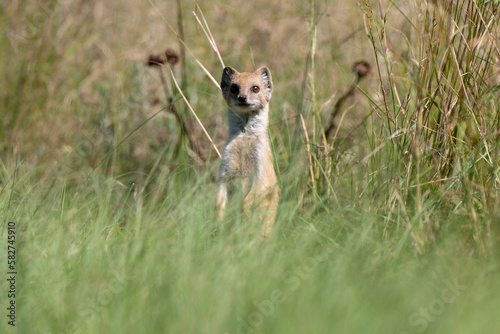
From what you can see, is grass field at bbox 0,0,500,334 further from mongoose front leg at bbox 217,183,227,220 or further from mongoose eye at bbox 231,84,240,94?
mongoose eye at bbox 231,84,240,94

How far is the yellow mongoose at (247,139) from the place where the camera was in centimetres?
452

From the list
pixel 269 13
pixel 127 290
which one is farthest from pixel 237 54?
pixel 127 290

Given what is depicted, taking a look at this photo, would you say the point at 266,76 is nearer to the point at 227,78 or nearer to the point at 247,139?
the point at 227,78

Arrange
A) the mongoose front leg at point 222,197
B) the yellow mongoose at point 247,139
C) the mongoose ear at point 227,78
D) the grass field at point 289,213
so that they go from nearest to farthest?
the grass field at point 289,213 → the mongoose front leg at point 222,197 → the yellow mongoose at point 247,139 → the mongoose ear at point 227,78

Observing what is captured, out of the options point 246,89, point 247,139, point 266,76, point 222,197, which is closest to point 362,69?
point 266,76

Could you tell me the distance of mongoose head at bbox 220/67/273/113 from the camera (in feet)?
15.0

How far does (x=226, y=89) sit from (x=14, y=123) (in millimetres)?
2613

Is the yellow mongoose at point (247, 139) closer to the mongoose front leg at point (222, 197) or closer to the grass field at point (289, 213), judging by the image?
the mongoose front leg at point (222, 197)

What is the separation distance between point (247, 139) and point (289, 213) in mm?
1064

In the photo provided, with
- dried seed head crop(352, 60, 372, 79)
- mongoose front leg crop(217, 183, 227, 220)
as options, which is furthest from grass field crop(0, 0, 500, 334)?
mongoose front leg crop(217, 183, 227, 220)

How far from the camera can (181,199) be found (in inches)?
151

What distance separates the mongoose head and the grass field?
0.37 m

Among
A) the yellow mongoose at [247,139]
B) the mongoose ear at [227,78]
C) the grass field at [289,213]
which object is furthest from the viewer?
the mongoose ear at [227,78]

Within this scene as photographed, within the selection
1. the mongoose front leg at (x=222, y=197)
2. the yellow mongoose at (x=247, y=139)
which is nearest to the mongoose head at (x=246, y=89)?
the yellow mongoose at (x=247, y=139)
